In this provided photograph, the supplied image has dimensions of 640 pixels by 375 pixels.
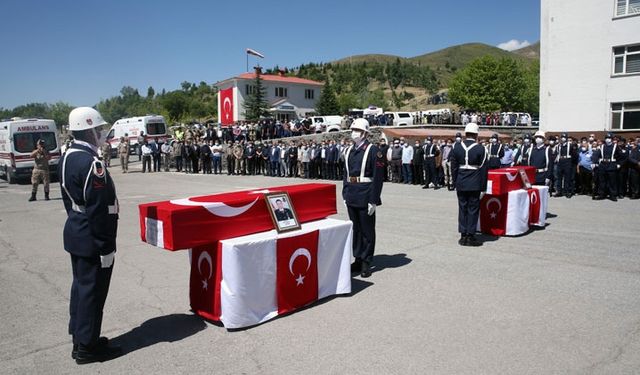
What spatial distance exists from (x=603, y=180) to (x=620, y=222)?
17.2 ft

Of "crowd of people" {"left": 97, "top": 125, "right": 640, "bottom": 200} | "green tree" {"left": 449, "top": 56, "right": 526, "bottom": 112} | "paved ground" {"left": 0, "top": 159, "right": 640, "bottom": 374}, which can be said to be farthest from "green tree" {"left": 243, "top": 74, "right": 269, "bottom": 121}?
"paved ground" {"left": 0, "top": 159, "right": 640, "bottom": 374}

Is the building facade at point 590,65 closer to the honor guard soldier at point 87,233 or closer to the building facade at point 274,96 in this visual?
the honor guard soldier at point 87,233

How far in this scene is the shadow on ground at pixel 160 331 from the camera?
4.92 metres

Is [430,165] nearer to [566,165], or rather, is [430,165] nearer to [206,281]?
[566,165]

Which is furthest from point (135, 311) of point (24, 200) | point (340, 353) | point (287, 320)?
point (24, 200)

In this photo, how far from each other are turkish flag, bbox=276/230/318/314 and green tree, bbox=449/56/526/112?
76.0 metres

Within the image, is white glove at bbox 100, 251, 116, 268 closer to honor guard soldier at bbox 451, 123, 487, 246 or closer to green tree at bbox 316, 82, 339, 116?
honor guard soldier at bbox 451, 123, 487, 246

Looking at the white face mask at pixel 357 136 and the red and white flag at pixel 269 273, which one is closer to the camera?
the red and white flag at pixel 269 273

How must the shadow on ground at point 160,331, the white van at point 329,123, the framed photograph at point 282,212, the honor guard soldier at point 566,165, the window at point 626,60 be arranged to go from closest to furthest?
the shadow on ground at point 160,331, the framed photograph at point 282,212, the honor guard soldier at point 566,165, the window at point 626,60, the white van at point 329,123

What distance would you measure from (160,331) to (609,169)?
606 inches

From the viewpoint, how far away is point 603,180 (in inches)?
626

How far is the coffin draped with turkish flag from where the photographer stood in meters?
5.07

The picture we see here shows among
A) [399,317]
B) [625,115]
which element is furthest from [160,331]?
[625,115]

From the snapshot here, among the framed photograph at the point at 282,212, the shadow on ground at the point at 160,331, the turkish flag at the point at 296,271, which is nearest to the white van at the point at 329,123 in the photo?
the framed photograph at the point at 282,212
